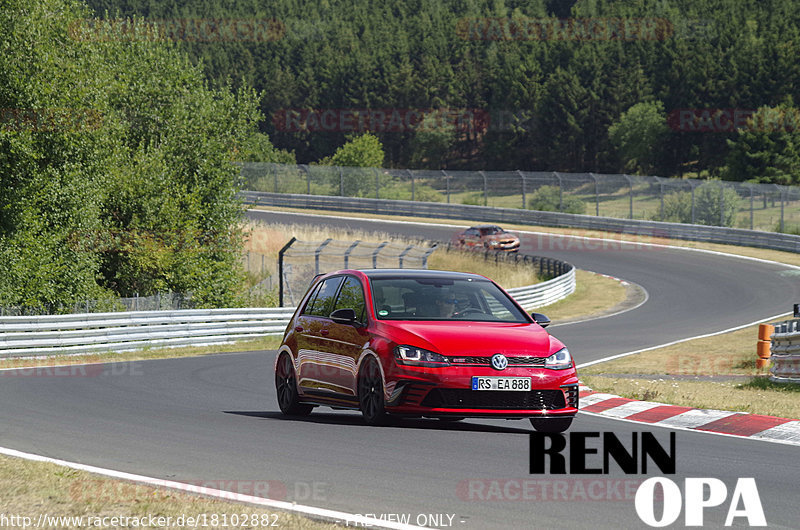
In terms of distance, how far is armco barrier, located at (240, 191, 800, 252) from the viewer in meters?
49.2

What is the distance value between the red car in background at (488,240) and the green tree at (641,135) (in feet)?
146

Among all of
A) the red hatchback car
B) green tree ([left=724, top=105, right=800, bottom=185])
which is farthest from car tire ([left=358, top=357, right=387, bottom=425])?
green tree ([left=724, top=105, right=800, bottom=185])

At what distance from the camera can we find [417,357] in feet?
31.3

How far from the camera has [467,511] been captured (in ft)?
22.0

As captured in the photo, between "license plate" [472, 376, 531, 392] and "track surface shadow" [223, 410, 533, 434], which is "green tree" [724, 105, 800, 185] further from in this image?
"license plate" [472, 376, 531, 392]

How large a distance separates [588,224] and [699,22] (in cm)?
5073

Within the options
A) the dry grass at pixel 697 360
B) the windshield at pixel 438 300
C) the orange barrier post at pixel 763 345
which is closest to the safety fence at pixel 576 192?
the dry grass at pixel 697 360

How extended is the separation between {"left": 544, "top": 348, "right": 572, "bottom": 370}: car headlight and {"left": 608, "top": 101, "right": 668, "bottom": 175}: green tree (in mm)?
82215

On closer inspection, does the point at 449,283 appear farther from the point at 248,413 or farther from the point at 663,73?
the point at 663,73

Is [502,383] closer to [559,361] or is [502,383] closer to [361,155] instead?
[559,361]

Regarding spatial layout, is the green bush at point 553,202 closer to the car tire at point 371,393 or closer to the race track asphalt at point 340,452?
the race track asphalt at point 340,452

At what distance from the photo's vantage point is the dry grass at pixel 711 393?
12797 millimetres

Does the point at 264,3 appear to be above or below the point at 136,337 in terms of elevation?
above

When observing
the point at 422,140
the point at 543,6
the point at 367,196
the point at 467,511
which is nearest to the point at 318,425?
the point at 467,511
